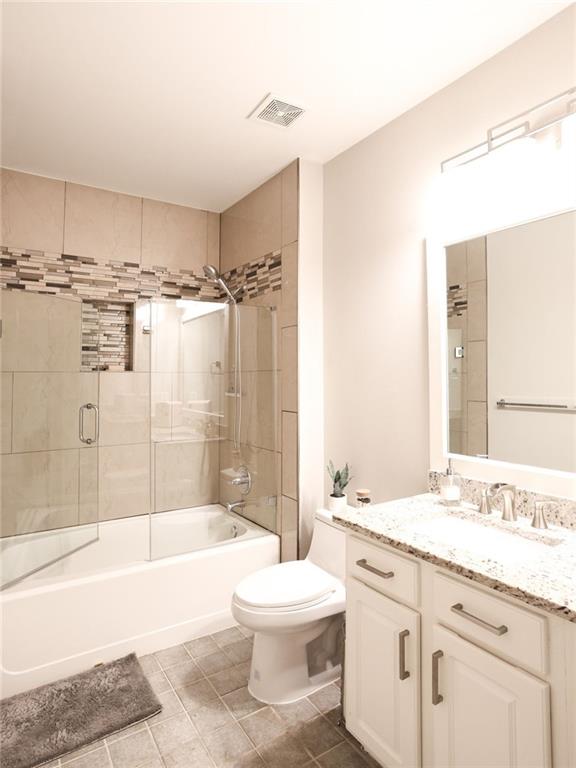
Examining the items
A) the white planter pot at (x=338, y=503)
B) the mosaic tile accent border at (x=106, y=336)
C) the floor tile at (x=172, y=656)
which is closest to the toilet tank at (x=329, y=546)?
the white planter pot at (x=338, y=503)

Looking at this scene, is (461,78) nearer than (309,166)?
Yes

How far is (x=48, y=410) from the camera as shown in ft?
8.09

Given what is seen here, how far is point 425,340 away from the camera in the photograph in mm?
2012

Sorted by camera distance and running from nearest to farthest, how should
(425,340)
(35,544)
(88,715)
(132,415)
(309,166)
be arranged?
(88,715) → (425,340) → (35,544) → (309,166) → (132,415)

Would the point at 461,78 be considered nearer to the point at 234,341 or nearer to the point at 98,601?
the point at 234,341

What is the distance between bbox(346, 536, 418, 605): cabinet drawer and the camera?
1.29 metres

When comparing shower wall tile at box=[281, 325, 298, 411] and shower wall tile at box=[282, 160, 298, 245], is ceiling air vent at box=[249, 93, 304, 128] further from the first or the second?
shower wall tile at box=[281, 325, 298, 411]

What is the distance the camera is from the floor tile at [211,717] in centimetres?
172

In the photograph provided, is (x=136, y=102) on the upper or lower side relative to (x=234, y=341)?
upper

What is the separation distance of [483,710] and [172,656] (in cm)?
161

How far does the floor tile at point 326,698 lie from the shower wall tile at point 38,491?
62.8 inches

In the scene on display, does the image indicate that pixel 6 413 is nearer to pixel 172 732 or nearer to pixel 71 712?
pixel 71 712

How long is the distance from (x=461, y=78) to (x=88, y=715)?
2992 mm

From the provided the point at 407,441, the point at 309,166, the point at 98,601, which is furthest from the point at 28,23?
the point at 98,601
